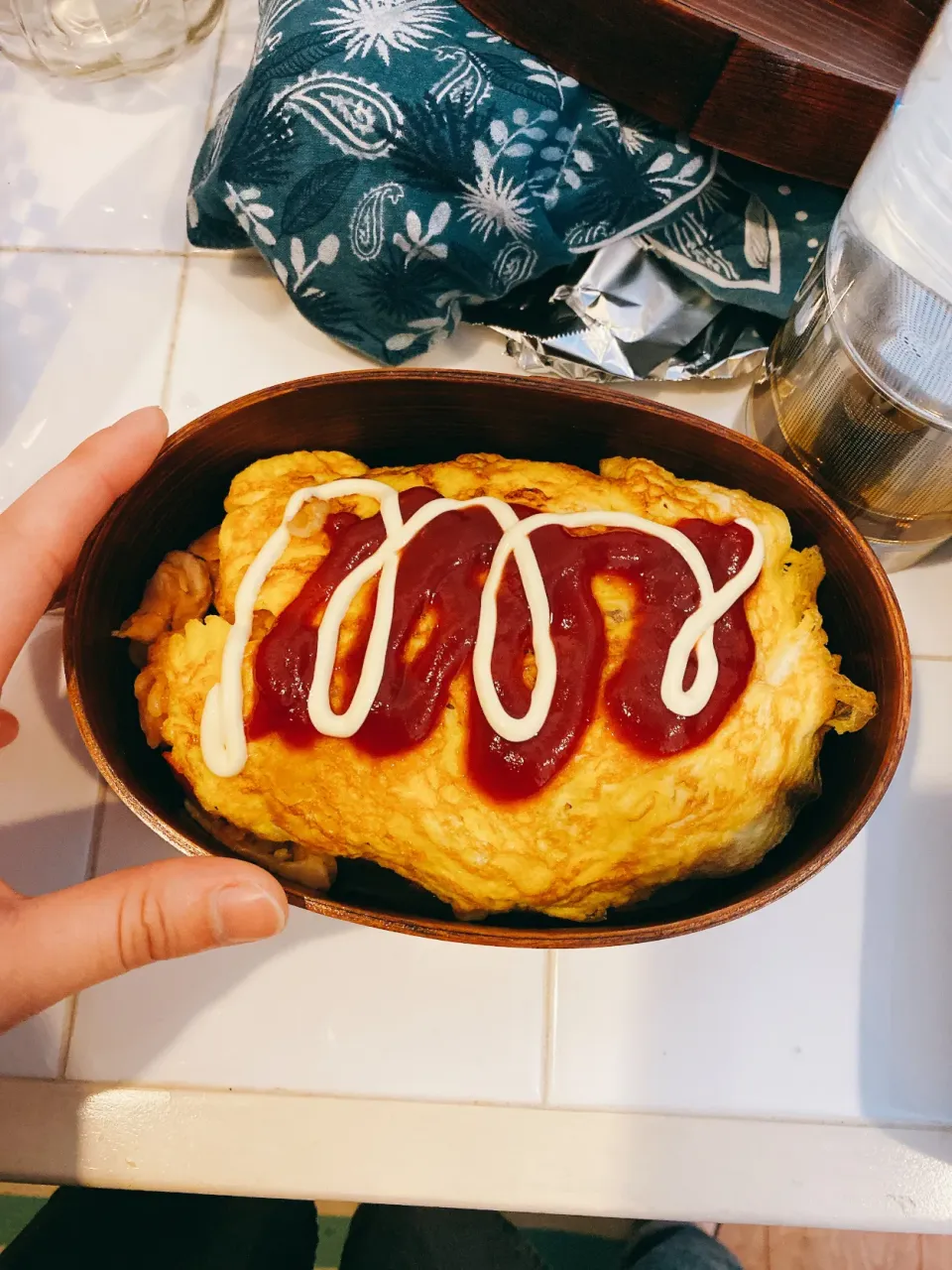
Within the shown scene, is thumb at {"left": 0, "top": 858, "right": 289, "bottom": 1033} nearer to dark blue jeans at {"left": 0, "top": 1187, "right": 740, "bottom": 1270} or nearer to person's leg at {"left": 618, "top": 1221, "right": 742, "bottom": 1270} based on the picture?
dark blue jeans at {"left": 0, "top": 1187, "right": 740, "bottom": 1270}

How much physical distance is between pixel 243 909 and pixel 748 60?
3.34 ft

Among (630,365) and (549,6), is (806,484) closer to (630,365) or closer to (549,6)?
(630,365)

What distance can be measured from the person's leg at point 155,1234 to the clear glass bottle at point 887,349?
1614 mm

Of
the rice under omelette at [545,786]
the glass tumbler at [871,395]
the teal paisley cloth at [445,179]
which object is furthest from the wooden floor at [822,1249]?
the teal paisley cloth at [445,179]

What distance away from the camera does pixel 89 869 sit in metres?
1.22

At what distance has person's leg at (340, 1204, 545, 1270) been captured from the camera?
175 centimetres

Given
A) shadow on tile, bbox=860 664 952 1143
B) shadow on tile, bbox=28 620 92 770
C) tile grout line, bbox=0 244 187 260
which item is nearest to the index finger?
shadow on tile, bbox=28 620 92 770

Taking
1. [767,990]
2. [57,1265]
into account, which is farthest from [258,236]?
[57,1265]

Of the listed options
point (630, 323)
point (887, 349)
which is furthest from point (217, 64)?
point (887, 349)

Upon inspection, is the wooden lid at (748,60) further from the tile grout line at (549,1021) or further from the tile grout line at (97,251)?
the tile grout line at (549,1021)

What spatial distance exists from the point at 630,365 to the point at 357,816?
0.76m

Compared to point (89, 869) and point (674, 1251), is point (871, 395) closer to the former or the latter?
point (89, 869)

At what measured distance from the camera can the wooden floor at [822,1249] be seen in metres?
1.78

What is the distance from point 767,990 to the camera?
1.19 meters
